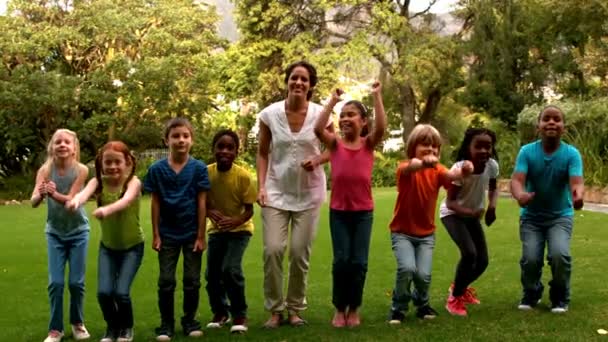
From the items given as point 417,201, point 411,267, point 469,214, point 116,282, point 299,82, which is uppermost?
point 299,82

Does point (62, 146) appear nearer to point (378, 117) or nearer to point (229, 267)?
point (229, 267)

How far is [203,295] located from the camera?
21.5ft

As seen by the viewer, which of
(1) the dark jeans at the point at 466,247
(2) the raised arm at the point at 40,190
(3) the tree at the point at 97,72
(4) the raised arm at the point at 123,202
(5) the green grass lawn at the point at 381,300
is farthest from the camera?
(3) the tree at the point at 97,72

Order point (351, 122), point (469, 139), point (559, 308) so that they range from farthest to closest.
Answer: point (469, 139) < point (559, 308) < point (351, 122)

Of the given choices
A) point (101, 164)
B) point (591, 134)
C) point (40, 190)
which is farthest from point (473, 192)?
point (591, 134)

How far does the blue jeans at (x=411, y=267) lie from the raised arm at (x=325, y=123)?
2.67ft

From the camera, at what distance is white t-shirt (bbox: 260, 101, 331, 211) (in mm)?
5055

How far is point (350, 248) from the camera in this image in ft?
16.7

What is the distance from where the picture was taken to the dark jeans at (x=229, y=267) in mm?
5051

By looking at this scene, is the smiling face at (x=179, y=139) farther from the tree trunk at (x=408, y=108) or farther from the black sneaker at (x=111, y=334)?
the tree trunk at (x=408, y=108)

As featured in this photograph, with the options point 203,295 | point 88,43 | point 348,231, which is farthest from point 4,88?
point 348,231

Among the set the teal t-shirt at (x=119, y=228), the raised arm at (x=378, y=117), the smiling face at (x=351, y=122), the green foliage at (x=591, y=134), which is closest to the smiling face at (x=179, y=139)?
the teal t-shirt at (x=119, y=228)

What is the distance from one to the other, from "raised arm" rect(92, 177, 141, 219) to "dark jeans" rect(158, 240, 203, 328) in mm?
358

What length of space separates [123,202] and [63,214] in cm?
50
